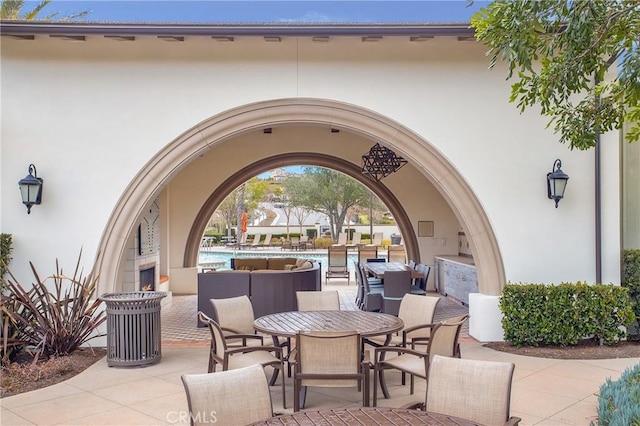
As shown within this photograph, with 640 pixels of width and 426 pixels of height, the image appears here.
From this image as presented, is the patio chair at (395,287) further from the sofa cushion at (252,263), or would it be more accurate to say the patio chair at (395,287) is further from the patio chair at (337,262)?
the patio chair at (337,262)

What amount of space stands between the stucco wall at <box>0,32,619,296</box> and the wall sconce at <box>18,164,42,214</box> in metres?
0.16

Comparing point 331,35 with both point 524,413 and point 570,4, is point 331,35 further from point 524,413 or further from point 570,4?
point 524,413

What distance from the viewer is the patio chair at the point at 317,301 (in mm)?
6395

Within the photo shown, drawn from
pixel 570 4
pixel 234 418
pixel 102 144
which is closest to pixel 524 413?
pixel 234 418

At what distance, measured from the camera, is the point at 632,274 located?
7.62 meters

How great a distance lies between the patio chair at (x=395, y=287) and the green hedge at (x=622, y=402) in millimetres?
5122

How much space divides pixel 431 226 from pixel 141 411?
9767 millimetres

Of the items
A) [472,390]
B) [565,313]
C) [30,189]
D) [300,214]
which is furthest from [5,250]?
[300,214]

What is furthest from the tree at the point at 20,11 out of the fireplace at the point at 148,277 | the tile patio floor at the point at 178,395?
the tile patio floor at the point at 178,395

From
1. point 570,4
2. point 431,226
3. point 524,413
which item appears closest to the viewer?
point 570,4

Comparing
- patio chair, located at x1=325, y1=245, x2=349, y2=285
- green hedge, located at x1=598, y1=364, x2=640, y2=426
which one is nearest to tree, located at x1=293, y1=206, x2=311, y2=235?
patio chair, located at x1=325, y1=245, x2=349, y2=285

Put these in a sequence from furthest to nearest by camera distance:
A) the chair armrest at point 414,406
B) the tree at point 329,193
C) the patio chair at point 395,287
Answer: the tree at point 329,193
the patio chair at point 395,287
the chair armrest at point 414,406

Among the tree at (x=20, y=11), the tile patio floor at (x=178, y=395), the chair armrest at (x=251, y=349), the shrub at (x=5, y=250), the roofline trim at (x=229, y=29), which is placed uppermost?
the tree at (x=20, y=11)

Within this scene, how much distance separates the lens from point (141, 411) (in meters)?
4.84
